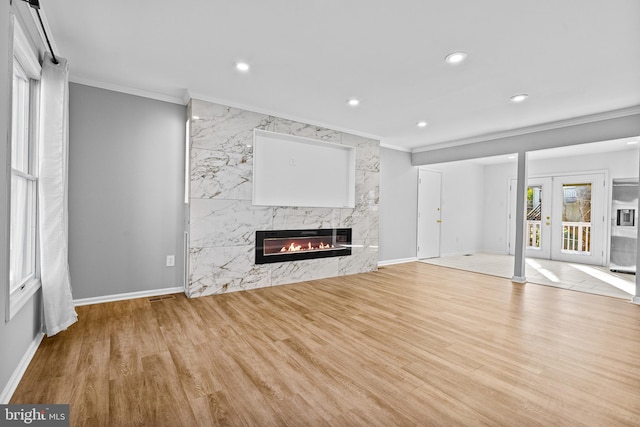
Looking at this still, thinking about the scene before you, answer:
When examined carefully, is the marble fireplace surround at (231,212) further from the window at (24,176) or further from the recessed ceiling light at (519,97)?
the recessed ceiling light at (519,97)

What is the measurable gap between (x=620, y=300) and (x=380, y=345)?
3.78m

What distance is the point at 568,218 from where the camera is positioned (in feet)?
22.8

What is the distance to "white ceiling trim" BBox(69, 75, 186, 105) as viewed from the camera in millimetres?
3323

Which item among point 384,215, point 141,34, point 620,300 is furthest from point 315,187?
point 620,300

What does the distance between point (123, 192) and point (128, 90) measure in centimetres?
125

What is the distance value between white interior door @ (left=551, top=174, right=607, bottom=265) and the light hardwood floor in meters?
3.63

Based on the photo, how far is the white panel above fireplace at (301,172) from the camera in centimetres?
451

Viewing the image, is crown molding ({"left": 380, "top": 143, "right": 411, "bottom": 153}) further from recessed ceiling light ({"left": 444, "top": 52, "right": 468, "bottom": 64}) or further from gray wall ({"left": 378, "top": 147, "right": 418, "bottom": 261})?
recessed ceiling light ({"left": 444, "top": 52, "right": 468, "bottom": 64})

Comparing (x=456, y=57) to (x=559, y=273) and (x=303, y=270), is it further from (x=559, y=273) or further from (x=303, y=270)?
(x=559, y=273)

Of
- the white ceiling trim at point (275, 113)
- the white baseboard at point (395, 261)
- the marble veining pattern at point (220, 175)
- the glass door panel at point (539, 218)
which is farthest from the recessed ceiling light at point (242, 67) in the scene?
the glass door panel at point (539, 218)

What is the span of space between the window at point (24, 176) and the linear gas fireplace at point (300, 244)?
7.82 ft

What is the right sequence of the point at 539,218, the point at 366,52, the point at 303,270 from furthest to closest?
1. the point at 539,218
2. the point at 303,270
3. the point at 366,52

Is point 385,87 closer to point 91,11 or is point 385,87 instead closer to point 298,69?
point 298,69

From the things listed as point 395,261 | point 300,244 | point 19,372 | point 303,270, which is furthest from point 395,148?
point 19,372
